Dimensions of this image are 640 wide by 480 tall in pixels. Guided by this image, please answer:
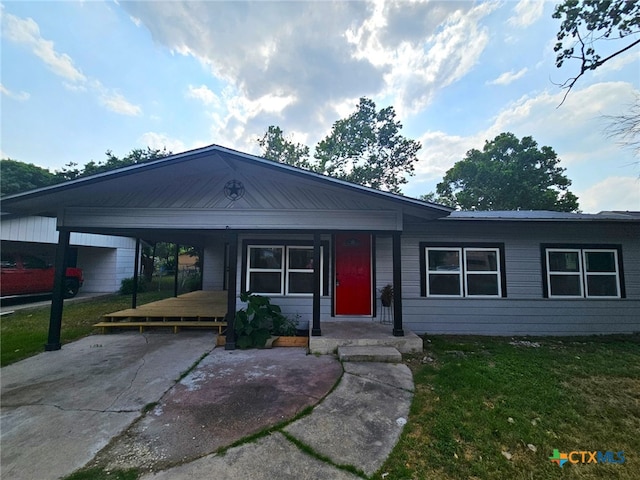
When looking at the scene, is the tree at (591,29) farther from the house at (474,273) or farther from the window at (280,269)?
the window at (280,269)

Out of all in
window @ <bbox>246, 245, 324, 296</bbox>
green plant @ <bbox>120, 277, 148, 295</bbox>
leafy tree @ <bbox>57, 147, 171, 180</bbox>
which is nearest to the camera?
window @ <bbox>246, 245, 324, 296</bbox>

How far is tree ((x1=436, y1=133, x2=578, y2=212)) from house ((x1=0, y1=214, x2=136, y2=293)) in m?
24.0

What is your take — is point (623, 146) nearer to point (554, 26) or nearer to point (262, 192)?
point (554, 26)

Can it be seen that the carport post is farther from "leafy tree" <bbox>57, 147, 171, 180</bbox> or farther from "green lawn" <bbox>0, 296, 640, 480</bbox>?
"leafy tree" <bbox>57, 147, 171, 180</bbox>

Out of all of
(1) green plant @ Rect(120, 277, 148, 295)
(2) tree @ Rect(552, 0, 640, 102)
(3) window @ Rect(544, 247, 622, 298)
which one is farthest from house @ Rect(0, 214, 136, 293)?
(2) tree @ Rect(552, 0, 640, 102)

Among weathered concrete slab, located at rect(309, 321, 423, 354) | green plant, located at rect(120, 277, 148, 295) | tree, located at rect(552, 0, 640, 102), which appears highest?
tree, located at rect(552, 0, 640, 102)

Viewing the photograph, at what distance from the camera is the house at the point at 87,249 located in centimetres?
933

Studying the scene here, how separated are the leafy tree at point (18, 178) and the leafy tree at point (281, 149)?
43.6ft

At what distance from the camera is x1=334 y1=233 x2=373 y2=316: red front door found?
21.1 feet

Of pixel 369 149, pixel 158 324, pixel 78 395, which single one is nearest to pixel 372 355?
pixel 78 395

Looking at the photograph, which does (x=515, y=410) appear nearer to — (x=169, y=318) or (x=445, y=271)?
(x=445, y=271)

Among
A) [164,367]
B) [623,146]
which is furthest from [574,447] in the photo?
[623,146]

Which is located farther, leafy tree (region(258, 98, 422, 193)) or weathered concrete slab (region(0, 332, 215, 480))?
leafy tree (region(258, 98, 422, 193))

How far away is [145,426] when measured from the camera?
2.69 meters
